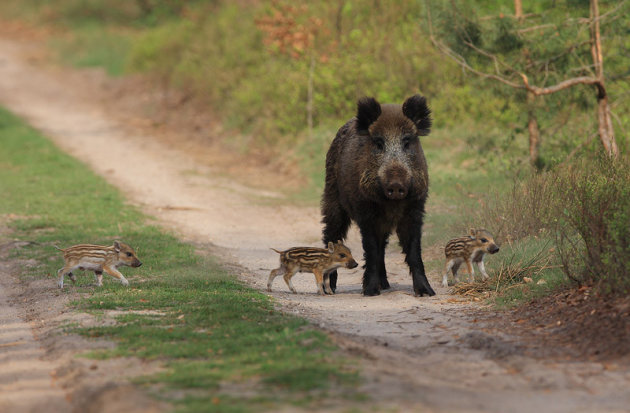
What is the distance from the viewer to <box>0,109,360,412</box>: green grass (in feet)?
21.1

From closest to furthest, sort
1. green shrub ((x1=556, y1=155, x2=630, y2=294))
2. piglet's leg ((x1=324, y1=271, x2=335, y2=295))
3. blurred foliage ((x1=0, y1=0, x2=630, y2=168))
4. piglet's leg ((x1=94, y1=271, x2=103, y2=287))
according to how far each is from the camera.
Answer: green shrub ((x1=556, y1=155, x2=630, y2=294)) < piglet's leg ((x1=94, y1=271, x2=103, y2=287)) < piglet's leg ((x1=324, y1=271, x2=335, y2=295)) < blurred foliage ((x1=0, y1=0, x2=630, y2=168))

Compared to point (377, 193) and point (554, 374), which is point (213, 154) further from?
point (554, 374)

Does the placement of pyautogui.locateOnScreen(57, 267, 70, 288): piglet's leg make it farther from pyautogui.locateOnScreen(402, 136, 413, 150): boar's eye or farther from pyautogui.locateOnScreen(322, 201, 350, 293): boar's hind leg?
pyautogui.locateOnScreen(402, 136, 413, 150): boar's eye

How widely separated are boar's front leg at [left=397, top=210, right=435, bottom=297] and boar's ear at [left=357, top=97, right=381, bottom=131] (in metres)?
1.32

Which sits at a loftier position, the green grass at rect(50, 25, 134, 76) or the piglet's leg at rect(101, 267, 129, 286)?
the green grass at rect(50, 25, 134, 76)

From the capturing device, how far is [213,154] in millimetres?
25203

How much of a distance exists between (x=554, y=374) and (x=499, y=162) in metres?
12.0

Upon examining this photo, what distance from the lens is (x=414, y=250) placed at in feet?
36.3

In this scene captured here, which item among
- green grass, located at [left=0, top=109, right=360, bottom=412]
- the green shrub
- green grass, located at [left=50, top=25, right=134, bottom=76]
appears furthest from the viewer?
green grass, located at [left=50, top=25, right=134, bottom=76]

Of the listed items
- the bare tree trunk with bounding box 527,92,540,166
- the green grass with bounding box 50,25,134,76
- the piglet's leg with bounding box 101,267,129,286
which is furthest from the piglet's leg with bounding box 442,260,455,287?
the green grass with bounding box 50,25,134,76

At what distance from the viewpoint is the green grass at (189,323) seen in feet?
21.1

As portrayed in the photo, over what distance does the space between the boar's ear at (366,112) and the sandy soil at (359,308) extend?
88.2 inches

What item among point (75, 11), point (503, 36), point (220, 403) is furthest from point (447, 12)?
point (75, 11)

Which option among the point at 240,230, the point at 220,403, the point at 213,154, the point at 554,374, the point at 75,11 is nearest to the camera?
the point at 220,403
